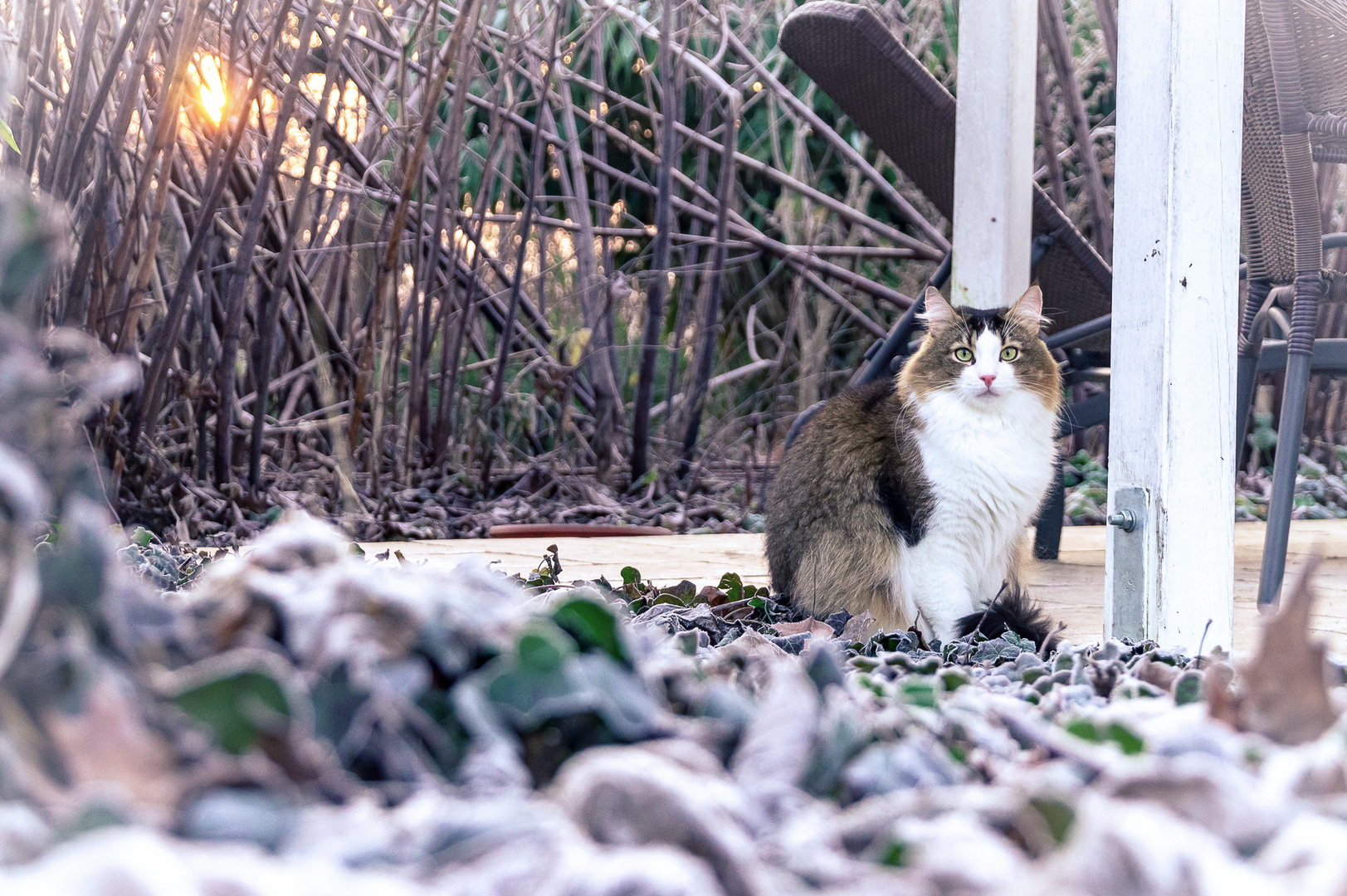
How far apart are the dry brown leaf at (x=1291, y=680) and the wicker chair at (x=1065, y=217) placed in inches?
49.1

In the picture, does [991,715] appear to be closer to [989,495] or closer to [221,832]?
[221,832]

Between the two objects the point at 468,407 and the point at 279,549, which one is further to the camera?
the point at 468,407

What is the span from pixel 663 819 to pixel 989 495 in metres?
1.72

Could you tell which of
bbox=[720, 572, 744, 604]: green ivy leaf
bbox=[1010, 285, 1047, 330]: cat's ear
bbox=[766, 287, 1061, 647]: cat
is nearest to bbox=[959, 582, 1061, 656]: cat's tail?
bbox=[766, 287, 1061, 647]: cat

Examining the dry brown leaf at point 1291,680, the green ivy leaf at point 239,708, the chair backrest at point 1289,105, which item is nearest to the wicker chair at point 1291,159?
the chair backrest at point 1289,105

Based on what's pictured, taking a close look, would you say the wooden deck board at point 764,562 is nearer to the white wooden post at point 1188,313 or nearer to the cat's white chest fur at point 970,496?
the cat's white chest fur at point 970,496

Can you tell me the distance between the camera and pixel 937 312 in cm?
222

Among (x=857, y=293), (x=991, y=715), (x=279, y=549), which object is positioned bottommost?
(x=991, y=715)

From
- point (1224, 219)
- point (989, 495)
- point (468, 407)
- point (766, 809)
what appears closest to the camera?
point (766, 809)

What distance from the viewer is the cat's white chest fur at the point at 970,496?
1.99 metres

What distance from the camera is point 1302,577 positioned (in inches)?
20.6

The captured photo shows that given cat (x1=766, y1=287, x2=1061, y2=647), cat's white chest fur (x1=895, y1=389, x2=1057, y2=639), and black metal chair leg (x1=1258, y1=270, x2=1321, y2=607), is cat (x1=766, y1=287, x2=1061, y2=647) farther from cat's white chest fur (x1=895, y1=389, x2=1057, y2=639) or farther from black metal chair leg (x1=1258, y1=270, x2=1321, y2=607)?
black metal chair leg (x1=1258, y1=270, x2=1321, y2=607)

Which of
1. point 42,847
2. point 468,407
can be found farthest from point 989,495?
point 468,407

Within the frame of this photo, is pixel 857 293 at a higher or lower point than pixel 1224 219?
higher
